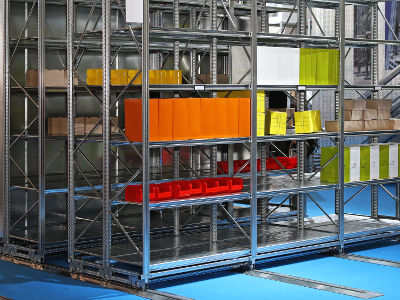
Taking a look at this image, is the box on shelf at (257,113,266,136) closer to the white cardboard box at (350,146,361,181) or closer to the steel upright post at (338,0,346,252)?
the steel upright post at (338,0,346,252)

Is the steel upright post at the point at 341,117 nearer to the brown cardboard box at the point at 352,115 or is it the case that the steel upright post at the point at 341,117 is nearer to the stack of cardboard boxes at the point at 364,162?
the stack of cardboard boxes at the point at 364,162

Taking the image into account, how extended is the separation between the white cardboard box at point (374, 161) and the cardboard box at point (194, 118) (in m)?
3.05

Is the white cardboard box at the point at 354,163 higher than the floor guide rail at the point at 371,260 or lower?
higher

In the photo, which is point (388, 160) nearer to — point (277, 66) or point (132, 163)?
point (277, 66)

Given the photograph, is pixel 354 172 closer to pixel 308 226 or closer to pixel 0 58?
pixel 308 226

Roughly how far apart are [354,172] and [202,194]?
8.36 ft

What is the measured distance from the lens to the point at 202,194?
8055 millimetres

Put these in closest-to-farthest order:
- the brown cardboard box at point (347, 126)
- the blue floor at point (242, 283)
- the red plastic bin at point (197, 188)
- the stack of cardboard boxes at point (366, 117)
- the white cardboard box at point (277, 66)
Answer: the blue floor at point (242, 283)
the red plastic bin at point (197, 188)
the white cardboard box at point (277, 66)
the brown cardboard box at point (347, 126)
the stack of cardboard boxes at point (366, 117)

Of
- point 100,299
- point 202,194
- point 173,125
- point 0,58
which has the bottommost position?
point 100,299

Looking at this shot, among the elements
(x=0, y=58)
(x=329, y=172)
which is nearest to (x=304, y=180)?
(x=329, y=172)

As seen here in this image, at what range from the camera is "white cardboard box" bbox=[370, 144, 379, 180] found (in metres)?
9.83

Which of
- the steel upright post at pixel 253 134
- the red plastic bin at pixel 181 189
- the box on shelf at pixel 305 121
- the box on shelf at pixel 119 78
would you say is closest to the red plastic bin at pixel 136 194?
the red plastic bin at pixel 181 189

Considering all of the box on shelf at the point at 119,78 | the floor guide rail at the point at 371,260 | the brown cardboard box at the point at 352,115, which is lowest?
the floor guide rail at the point at 371,260

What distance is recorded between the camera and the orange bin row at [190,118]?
745cm
